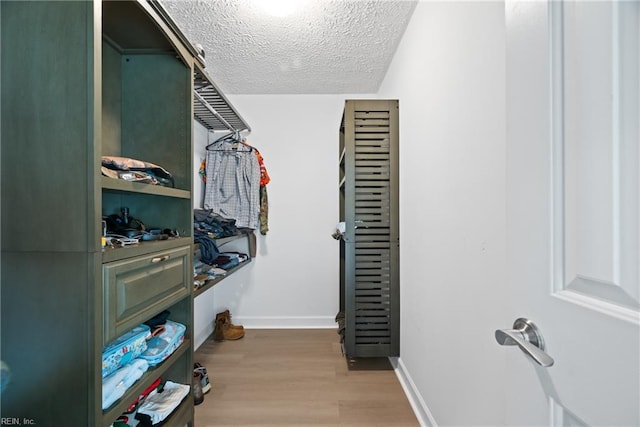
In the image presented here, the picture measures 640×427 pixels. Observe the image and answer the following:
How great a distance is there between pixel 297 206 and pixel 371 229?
115 cm

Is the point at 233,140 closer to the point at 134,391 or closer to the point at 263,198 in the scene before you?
the point at 263,198

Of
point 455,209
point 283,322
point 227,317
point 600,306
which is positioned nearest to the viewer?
point 600,306

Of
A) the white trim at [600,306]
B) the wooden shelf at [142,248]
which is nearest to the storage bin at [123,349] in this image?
the wooden shelf at [142,248]

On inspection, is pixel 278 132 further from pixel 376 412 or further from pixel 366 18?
pixel 376 412

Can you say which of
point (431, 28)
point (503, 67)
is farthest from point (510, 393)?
point (431, 28)

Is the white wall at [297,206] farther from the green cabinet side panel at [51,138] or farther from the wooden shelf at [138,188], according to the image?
the green cabinet side panel at [51,138]

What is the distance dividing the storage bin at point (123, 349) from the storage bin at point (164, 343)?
1.6 inches

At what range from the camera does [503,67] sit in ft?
2.88

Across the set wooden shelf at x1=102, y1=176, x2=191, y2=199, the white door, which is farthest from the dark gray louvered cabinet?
the white door

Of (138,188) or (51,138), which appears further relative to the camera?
(138,188)

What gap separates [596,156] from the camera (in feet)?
1.35

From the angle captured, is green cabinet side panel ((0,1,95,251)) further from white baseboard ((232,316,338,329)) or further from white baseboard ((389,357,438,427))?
white baseboard ((232,316,338,329))

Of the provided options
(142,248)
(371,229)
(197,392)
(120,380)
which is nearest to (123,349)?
A: (120,380)

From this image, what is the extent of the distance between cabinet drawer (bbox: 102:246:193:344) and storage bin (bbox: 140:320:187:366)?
0.15 m
